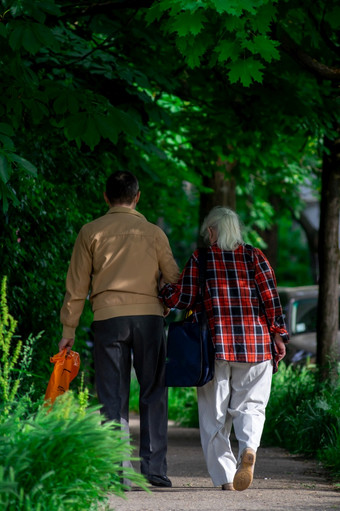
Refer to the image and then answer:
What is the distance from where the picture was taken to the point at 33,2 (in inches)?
247

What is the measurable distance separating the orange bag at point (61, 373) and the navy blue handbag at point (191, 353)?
0.59 m

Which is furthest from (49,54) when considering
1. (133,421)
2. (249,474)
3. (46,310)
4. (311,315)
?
(311,315)

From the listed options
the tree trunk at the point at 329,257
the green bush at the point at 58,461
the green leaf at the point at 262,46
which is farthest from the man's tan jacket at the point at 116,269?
the tree trunk at the point at 329,257

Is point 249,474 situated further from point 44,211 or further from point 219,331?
point 44,211

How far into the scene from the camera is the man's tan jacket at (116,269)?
609 centimetres

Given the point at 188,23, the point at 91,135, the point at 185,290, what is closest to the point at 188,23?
the point at 188,23

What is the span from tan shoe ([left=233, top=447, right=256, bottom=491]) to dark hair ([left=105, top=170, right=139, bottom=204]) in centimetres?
175

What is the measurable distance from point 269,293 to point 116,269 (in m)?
0.97

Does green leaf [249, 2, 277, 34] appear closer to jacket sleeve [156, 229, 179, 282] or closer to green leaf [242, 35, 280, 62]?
green leaf [242, 35, 280, 62]

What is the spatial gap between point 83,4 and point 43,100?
137 cm

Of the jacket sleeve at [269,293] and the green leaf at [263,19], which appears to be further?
the jacket sleeve at [269,293]

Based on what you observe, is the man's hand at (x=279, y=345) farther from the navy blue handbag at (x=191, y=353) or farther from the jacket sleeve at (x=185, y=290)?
the jacket sleeve at (x=185, y=290)

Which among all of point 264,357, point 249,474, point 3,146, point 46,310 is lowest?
point 249,474

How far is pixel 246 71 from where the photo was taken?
6.10 metres
